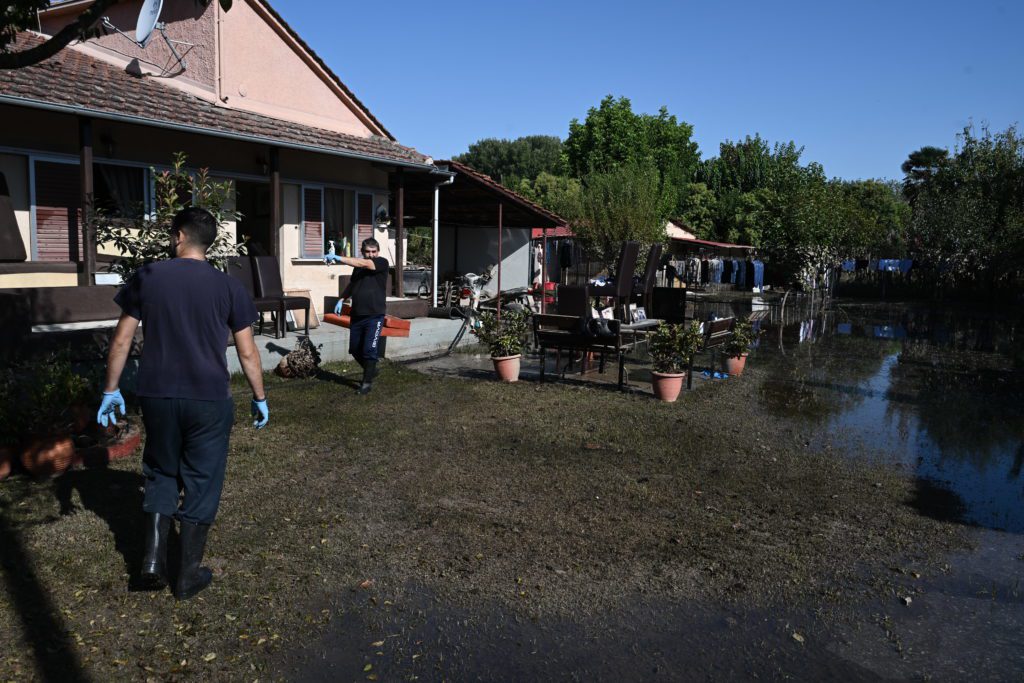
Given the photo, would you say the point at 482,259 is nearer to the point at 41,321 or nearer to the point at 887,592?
the point at 41,321

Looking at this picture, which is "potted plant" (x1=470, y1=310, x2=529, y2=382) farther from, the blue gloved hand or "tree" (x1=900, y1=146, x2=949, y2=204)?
"tree" (x1=900, y1=146, x2=949, y2=204)

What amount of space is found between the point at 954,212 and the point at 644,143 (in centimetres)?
2218

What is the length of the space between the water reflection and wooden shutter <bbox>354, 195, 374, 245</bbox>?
7.72m

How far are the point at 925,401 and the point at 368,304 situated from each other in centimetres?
706

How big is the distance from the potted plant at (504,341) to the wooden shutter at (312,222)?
5.36 meters

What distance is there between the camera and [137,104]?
10664 millimetres

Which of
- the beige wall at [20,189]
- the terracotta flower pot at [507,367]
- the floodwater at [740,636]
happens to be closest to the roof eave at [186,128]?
the beige wall at [20,189]

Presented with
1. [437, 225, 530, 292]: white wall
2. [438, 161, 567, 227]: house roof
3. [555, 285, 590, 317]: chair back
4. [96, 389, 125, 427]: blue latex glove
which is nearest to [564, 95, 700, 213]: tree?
[437, 225, 530, 292]: white wall

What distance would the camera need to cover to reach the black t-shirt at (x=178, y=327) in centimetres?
377

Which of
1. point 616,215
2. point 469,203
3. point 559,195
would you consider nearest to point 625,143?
point 559,195

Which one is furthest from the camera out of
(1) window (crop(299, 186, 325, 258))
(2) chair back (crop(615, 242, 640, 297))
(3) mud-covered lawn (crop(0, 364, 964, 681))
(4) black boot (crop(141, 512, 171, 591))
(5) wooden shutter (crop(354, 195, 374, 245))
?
(5) wooden shutter (crop(354, 195, 374, 245))

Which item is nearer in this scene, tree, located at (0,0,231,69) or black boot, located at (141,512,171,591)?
black boot, located at (141,512,171,591)

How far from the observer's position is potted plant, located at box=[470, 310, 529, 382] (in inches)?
399

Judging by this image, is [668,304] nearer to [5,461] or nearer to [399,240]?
[399,240]
